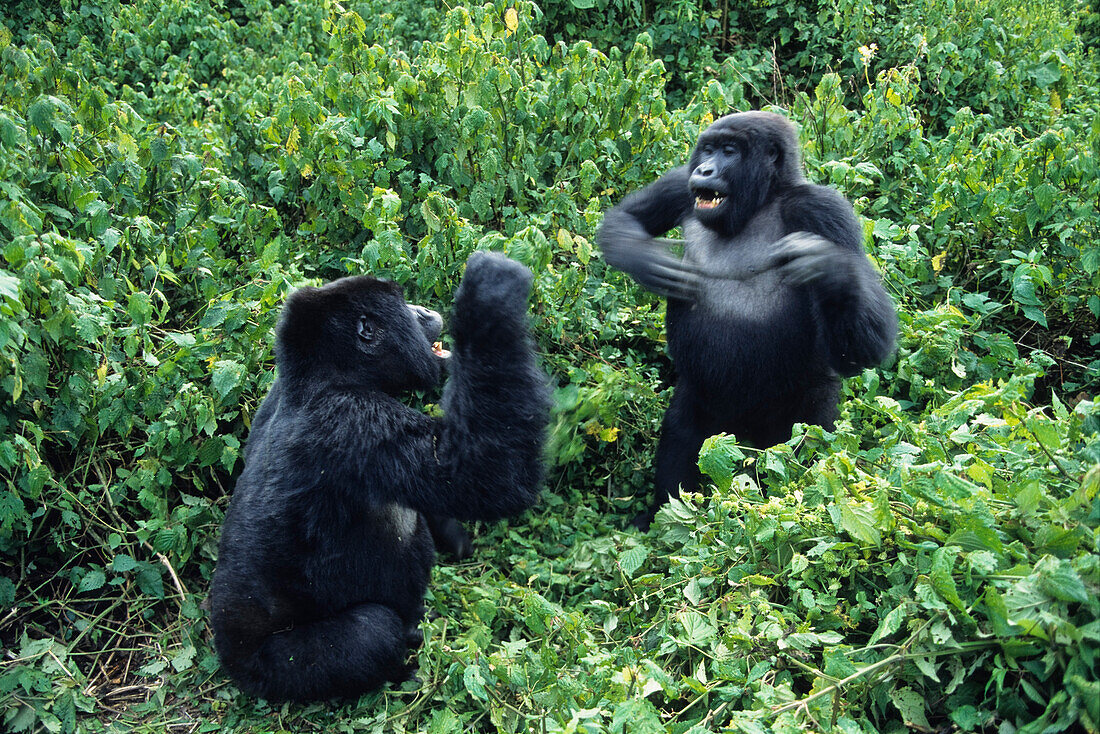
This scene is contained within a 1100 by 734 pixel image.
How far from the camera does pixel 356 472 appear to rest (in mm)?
3252

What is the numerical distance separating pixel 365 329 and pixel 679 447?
1621 mm

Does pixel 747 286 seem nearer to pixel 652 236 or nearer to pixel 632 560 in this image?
pixel 652 236

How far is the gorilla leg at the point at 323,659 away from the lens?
10.7 feet

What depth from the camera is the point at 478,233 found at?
177 inches

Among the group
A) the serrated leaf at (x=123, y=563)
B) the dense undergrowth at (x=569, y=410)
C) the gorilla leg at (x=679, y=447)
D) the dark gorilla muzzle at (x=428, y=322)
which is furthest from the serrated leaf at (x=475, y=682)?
the serrated leaf at (x=123, y=563)

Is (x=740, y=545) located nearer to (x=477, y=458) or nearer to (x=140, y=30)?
(x=477, y=458)

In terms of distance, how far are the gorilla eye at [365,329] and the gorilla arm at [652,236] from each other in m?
1.22

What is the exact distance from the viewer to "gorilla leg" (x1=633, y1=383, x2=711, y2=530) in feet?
13.9

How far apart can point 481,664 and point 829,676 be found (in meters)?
1.25

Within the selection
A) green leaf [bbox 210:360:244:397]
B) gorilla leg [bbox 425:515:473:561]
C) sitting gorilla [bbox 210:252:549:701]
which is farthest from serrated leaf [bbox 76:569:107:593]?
gorilla leg [bbox 425:515:473:561]

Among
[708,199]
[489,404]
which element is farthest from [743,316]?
[489,404]

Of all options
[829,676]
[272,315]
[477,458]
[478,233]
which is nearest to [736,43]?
[478,233]

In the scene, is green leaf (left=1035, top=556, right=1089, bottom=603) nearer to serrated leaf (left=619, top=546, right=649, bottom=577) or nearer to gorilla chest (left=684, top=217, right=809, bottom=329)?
serrated leaf (left=619, top=546, right=649, bottom=577)

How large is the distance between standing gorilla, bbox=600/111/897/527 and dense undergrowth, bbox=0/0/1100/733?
0.26 m
